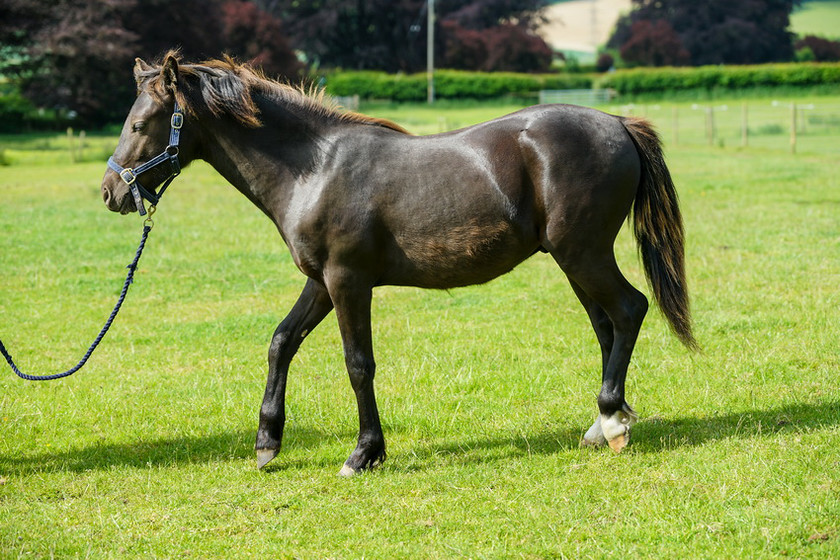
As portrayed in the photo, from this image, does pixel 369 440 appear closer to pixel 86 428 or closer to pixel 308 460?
pixel 308 460

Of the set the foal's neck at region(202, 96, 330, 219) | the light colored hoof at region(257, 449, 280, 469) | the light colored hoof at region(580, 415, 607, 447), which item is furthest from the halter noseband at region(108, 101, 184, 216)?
the light colored hoof at region(580, 415, 607, 447)

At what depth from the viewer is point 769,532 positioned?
417 cm

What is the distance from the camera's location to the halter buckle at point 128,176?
5.26 m

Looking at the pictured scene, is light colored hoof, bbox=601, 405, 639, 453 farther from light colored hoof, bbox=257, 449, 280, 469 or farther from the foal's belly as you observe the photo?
light colored hoof, bbox=257, 449, 280, 469

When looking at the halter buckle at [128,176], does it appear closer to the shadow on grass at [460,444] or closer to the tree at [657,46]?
the shadow on grass at [460,444]

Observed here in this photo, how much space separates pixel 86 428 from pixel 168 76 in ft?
8.55

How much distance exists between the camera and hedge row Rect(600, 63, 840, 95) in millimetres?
63469

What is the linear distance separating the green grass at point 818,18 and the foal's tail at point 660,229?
409ft

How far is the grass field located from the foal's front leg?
0.14m

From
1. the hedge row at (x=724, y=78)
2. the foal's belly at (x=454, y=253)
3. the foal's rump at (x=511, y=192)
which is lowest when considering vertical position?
the foal's belly at (x=454, y=253)

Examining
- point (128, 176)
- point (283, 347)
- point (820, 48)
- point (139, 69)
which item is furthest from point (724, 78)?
point (128, 176)

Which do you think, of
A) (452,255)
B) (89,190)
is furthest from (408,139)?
(89,190)

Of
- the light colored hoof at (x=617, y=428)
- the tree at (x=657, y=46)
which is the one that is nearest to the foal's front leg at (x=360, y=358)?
the light colored hoof at (x=617, y=428)

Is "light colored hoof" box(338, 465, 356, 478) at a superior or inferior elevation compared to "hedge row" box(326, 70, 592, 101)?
inferior
